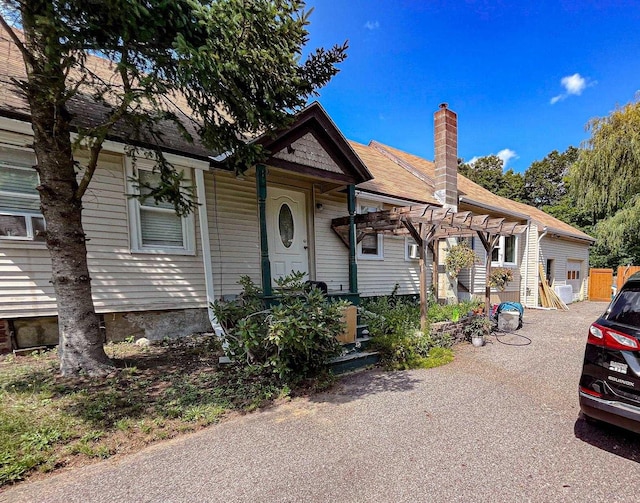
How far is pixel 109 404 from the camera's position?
132 inches

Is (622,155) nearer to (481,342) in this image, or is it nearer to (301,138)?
(481,342)

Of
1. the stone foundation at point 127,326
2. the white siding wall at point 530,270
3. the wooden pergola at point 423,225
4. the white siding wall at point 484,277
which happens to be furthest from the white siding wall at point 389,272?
the white siding wall at point 530,270

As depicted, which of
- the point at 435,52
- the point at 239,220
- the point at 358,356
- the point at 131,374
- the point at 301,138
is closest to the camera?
the point at 131,374

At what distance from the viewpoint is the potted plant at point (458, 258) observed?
9.78 metres

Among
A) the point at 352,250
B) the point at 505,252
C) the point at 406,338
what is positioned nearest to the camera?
the point at 406,338

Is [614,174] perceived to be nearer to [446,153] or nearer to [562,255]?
[562,255]

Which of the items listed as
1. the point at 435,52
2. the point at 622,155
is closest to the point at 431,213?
the point at 435,52

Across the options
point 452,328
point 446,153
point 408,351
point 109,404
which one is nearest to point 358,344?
point 408,351

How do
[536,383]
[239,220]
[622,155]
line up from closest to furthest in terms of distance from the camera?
[536,383] < [239,220] < [622,155]

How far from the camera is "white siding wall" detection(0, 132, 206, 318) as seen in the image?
15.3 feet

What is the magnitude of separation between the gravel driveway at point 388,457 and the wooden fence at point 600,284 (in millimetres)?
17432

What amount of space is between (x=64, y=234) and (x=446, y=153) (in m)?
10.1

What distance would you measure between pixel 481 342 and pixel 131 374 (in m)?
6.84

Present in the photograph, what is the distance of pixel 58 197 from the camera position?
380cm
